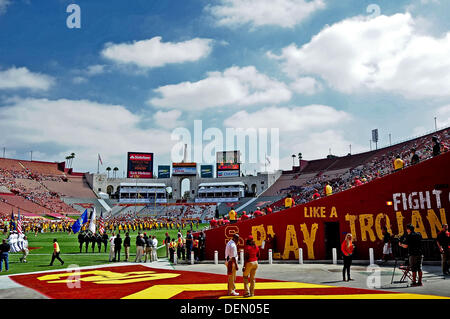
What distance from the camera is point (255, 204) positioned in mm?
72812

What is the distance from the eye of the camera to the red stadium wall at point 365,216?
48.1 feet

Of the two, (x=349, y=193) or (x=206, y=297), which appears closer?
(x=206, y=297)

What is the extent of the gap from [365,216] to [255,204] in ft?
186

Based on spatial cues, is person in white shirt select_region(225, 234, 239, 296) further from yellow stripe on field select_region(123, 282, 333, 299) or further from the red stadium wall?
the red stadium wall

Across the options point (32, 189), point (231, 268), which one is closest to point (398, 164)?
point (231, 268)

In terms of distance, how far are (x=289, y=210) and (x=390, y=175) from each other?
18.6 feet

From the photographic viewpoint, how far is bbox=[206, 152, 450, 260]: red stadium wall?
14.7m

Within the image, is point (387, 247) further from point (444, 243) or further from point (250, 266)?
point (250, 266)

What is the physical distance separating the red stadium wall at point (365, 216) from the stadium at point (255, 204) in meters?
0.04

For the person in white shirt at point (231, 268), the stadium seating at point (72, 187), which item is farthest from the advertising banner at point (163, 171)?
the person in white shirt at point (231, 268)

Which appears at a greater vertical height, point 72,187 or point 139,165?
point 139,165
